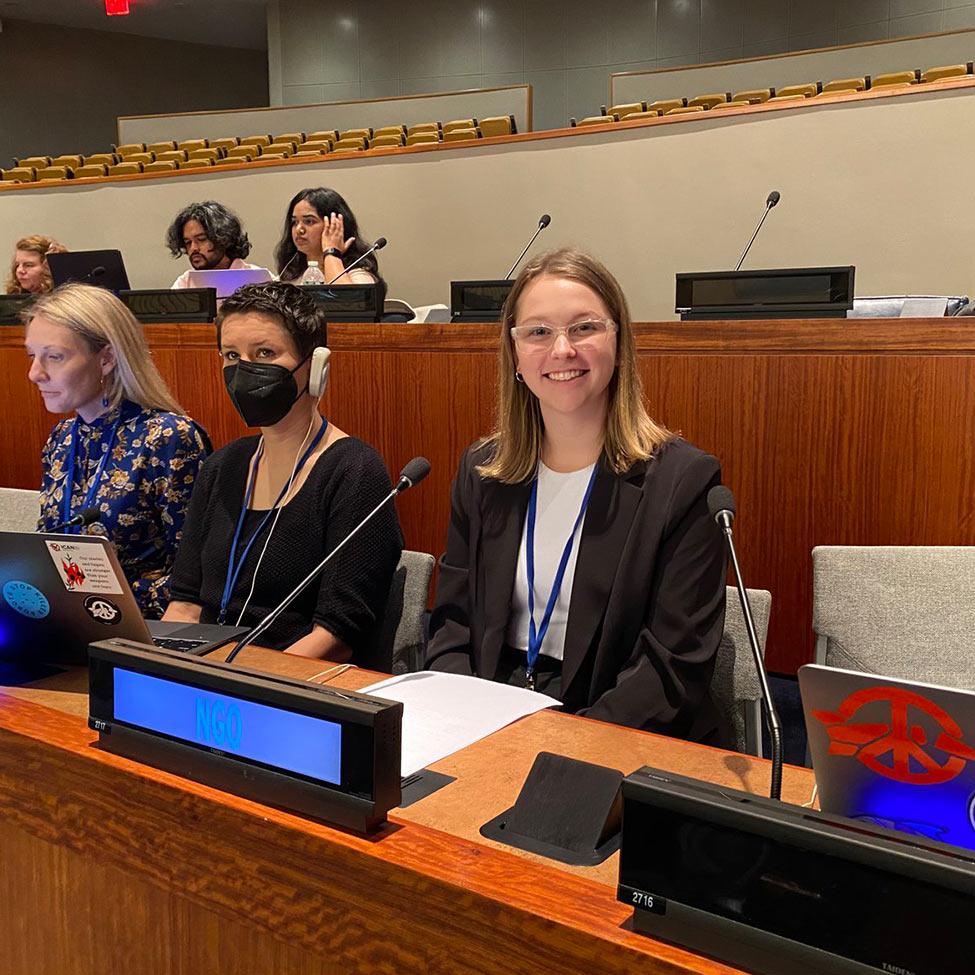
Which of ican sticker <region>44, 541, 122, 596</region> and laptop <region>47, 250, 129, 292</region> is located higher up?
laptop <region>47, 250, 129, 292</region>

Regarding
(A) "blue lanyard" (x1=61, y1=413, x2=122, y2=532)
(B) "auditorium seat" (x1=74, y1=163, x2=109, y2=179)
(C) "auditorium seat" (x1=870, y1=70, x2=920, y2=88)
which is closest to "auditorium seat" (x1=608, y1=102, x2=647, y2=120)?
(C) "auditorium seat" (x1=870, y1=70, x2=920, y2=88)

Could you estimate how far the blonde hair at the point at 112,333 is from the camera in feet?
6.81

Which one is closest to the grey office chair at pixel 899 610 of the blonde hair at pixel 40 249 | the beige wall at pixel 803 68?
the blonde hair at pixel 40 249

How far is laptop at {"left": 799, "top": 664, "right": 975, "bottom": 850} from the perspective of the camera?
2.13ft

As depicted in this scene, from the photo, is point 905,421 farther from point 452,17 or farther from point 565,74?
point 452,17

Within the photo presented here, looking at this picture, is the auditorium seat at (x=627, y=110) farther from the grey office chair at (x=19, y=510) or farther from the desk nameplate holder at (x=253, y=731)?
the desk nameplate holder at (x=253, y=731)

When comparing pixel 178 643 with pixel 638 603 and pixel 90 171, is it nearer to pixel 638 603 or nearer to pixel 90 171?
pixel 638 603

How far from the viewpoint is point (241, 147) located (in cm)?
757

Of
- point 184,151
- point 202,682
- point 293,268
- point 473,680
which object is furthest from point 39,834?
point 184,151

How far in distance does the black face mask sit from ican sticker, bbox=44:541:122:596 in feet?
2.31

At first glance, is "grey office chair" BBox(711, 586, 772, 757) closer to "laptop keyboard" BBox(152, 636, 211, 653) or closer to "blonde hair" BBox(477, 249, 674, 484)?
"blonde hair" BBox(477, 249, 674, 484)

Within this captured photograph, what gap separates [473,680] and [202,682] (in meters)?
0.46

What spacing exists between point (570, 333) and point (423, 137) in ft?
18.8

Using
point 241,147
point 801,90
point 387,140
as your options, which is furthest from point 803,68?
point 241,147
